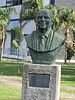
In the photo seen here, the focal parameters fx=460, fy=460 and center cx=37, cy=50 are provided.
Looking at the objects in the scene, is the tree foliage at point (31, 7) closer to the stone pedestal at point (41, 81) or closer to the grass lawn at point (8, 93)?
the grass lawn at point (8, 93)

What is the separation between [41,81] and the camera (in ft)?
40.6

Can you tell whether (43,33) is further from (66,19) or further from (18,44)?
(18,44)

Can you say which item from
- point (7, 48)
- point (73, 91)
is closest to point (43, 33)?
point (73, 91)

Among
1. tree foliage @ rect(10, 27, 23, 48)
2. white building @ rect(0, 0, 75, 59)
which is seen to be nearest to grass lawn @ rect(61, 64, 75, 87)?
tree foliage @ rect(10, 27, 23, 48)

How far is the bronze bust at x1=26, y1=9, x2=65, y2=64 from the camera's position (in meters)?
12.5

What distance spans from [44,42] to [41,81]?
3.55 ft

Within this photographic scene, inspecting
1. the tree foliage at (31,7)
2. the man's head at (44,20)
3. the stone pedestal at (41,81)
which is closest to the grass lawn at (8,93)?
the stone pedestal at (41,81)

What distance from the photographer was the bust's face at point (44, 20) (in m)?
12.6

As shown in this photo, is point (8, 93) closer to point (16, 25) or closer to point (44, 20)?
point (44, 20)

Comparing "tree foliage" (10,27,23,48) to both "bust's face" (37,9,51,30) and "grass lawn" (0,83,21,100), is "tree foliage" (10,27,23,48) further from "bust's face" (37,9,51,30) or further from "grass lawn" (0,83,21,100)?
"bust's face" (37,9,51,30)

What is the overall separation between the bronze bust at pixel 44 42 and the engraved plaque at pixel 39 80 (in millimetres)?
406

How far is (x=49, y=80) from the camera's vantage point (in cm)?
1231

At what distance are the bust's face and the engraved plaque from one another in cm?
135

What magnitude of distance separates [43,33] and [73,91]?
25.3 feet
